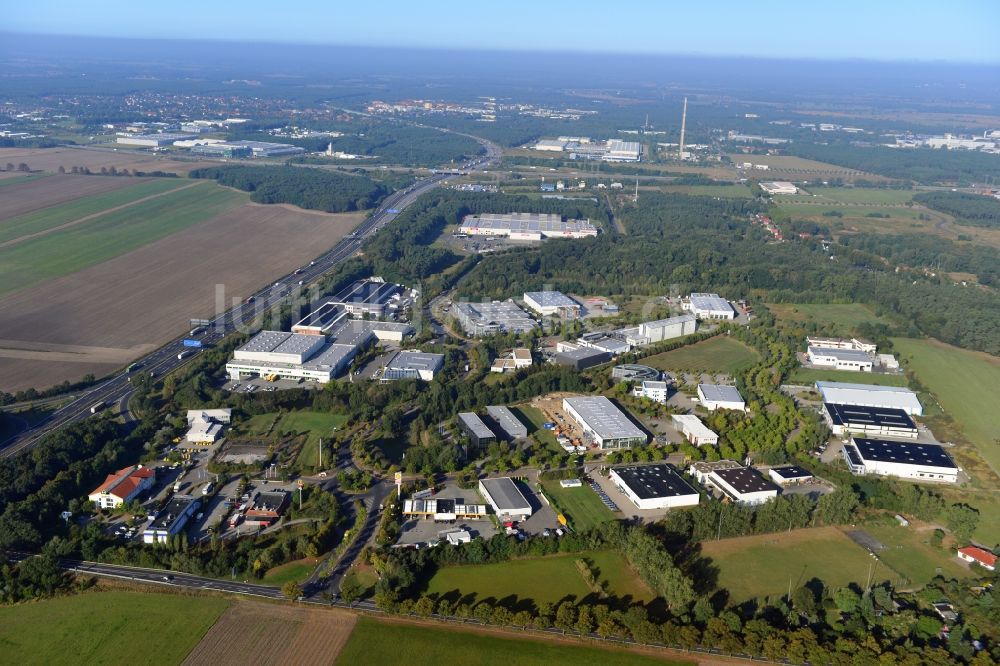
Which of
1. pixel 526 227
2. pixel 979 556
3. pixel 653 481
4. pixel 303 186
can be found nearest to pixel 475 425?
pixel 653 481

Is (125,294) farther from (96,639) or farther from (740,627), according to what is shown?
(740,627)

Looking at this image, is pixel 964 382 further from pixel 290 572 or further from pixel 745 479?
pixel 290 572

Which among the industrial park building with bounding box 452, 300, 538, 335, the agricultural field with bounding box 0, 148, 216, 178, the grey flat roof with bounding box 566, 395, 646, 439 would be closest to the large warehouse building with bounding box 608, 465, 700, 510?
the grey flat roof with bounding box 566, 395, 646, 439

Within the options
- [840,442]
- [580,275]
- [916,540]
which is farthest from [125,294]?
[916,540]

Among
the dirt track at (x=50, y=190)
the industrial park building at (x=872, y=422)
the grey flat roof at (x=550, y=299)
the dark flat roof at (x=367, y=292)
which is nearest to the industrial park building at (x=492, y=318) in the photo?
the grey flat roof at (x=550, y=299)

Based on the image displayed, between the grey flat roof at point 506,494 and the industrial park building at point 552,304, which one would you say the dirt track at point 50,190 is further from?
the grey flat roof at point 506,494
